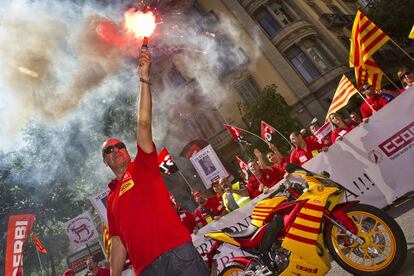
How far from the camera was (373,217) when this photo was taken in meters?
3.91

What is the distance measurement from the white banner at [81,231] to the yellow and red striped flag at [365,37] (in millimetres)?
12709

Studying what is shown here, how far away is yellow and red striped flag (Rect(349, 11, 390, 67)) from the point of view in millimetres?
8330

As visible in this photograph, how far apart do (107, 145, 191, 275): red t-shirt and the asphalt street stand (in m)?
2.70

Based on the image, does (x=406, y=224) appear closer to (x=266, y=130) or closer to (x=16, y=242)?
(x=266, y=130)

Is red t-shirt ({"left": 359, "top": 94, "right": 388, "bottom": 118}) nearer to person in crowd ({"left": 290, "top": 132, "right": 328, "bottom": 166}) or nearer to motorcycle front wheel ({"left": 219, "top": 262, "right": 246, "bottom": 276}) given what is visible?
person in crowd ({"left": 290, "top": 132, "right": 328, "bottom": 166})

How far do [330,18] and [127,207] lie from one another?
1187 inches

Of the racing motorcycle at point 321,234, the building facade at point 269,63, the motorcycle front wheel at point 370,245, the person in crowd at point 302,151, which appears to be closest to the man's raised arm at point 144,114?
the racing motorcycle at point 321,234

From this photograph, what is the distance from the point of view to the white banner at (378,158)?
650 centimetres

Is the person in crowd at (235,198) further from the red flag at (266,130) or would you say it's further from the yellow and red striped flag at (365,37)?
the red flag at (266,130)

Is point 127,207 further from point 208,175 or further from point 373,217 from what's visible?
point 208,175

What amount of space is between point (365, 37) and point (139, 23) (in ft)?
20.3

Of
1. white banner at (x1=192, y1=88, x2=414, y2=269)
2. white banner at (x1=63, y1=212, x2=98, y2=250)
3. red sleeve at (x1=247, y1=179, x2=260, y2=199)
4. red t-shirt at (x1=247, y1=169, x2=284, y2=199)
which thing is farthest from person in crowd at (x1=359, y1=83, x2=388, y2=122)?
white banner at (x1=63, y1=212, x2=98, y2=250)

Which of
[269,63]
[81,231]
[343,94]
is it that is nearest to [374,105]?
[343,94]

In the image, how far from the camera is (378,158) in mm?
6652
